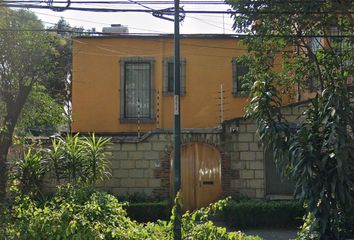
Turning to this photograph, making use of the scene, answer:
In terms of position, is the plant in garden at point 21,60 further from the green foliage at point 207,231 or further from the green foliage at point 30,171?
the green foliage at point 207,231

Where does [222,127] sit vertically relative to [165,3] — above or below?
below

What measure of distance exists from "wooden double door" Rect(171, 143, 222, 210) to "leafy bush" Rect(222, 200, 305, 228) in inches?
79.8

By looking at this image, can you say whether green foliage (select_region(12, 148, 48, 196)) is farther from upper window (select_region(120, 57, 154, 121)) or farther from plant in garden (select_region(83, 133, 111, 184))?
upper window (select_region(120, 57, 154, 121))

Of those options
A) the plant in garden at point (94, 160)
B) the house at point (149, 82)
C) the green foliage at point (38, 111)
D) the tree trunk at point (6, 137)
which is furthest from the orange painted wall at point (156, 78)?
the tree trunk at point (6, 137)

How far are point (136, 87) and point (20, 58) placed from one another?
7.66 meters

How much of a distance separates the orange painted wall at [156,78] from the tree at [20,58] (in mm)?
5587

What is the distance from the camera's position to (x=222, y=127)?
55.5 feet

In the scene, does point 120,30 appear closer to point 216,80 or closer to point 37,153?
point 216,80

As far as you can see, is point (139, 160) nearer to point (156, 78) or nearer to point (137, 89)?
point (137, 89)

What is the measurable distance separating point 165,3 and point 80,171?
4932 mm

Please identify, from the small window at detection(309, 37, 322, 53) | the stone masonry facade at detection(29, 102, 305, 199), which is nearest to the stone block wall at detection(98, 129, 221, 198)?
the stone masonry facade at detection(29, 102, 305, 199)

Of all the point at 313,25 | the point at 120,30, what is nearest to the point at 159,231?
the point at 313,25

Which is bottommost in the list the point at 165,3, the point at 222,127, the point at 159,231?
the point at 159,231

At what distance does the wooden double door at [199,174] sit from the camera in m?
17.0
